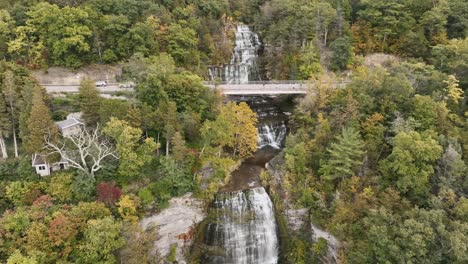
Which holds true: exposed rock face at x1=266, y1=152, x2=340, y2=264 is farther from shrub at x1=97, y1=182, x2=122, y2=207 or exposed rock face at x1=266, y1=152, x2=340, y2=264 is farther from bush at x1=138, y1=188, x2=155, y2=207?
shrub at x1=97, y1=182, x2=122, y2=207

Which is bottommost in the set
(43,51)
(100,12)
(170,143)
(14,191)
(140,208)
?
(140,208)

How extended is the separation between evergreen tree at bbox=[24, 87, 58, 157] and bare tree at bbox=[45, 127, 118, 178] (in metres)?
0.63

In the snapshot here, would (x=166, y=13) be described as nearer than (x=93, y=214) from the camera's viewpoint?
No

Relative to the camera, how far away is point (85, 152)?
1314 inches

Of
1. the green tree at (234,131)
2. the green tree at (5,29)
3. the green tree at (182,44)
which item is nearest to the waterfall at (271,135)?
the green tree at (234,131)

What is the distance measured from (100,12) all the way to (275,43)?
2530cm

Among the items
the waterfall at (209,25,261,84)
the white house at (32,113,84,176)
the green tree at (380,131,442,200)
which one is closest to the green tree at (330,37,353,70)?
the waterfall at (209,25,261,84)

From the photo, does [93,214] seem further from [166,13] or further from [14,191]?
[166,13]

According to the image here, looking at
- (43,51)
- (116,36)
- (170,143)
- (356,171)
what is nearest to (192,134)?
(170,143)

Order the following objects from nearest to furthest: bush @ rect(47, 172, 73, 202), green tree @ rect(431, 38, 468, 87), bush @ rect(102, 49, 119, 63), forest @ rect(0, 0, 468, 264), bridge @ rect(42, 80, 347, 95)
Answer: forest @ rect(0, 0, 468, 264)
bush @ rect(47, 172, 73, 202)
green tree @ rect(431, 38, 468, 87)
bridge @ rect(42, 80, 347, 95)
bush @ rect(102, 49, 119, 63)

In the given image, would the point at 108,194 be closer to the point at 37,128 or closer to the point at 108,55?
the point at 37,128

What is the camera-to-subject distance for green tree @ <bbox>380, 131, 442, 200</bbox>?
28.5m

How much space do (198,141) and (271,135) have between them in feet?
34.6

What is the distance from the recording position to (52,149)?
32531mm
